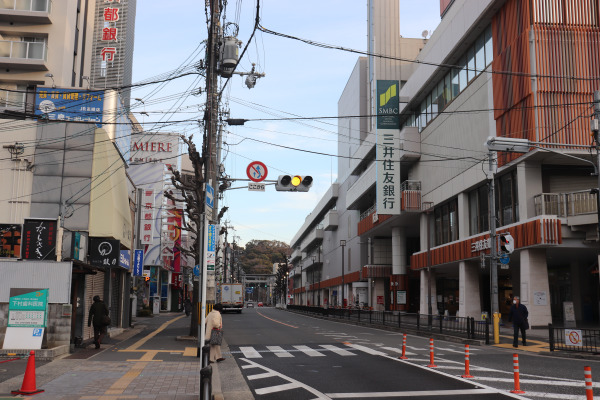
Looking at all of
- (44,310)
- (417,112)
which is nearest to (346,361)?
(44,310)

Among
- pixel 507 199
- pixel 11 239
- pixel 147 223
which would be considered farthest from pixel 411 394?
pixel 147 223

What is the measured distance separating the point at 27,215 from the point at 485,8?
1075 inches

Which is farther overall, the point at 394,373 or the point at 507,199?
the point at 507,199

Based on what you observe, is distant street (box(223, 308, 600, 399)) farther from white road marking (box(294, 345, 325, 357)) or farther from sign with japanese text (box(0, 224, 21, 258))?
sign with japanese text (box(0, 224, 21, 258))

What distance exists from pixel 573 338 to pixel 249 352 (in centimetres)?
1077

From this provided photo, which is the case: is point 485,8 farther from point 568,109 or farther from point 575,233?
point 575,233

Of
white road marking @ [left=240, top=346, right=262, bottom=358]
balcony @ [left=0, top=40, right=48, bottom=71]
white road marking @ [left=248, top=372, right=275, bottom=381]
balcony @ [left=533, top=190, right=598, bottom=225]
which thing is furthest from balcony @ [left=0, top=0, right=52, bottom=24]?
balcony @ [left=533, top=190, right=598, bottom=225]

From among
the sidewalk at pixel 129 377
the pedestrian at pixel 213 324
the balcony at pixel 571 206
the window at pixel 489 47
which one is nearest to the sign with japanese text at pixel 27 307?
the sidewalk at pixel 129 377

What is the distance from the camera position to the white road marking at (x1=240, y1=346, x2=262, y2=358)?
18597mm

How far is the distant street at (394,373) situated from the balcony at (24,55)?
899 inches

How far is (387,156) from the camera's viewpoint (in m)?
47.3

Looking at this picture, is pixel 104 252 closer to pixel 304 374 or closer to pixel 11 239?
pixel 11 239

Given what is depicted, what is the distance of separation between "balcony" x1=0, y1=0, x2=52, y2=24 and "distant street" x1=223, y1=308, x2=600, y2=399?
24.7 metres

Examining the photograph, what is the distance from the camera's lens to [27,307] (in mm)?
16766
